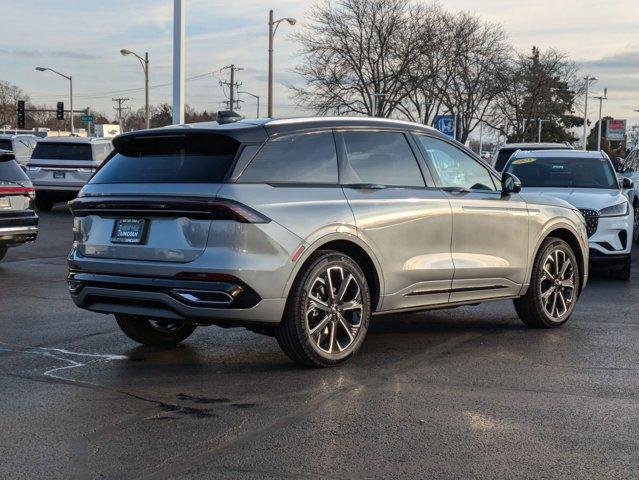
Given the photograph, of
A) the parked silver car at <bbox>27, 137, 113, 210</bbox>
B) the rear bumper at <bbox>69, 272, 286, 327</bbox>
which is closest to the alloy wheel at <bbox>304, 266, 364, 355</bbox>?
the rear bumper at <bbox>69, 272, 286, 327</bbox>

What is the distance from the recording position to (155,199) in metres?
6.03

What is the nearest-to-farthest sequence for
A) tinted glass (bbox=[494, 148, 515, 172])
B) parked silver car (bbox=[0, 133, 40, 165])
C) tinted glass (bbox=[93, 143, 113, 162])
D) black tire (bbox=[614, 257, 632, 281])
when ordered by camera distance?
black tire (bbox=[614, 257, 632, 281])
tinted glass (bbox=[494, 148, 515, 172])
tinted glass (bbox=[93, 143, 113, 162])
parked silver car (bbox=[0, 133, 40, 165])

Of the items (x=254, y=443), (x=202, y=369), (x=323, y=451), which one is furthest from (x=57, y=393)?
(x=323, y=451)

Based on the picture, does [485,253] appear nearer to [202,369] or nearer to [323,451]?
[202,369]

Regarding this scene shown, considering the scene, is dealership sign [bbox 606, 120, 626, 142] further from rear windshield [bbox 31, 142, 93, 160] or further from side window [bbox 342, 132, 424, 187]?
side window [bbox 342, 132, 424, 187]

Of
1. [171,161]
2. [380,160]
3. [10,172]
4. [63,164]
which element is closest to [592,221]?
[380,160]

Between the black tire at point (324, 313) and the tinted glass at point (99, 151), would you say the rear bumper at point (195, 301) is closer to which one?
the black tire at point (324, 313)

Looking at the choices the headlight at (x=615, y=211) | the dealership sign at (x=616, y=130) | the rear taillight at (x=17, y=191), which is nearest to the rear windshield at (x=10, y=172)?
the rear taillight at (x=17, y=191)

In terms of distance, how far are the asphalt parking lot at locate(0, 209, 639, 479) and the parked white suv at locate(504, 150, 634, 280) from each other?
3546mm

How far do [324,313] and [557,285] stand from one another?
2.90 metres

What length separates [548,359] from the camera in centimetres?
686

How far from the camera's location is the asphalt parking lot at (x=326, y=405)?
4.39 meters

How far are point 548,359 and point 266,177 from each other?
2.54 m

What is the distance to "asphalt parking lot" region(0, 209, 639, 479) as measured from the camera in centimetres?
439
